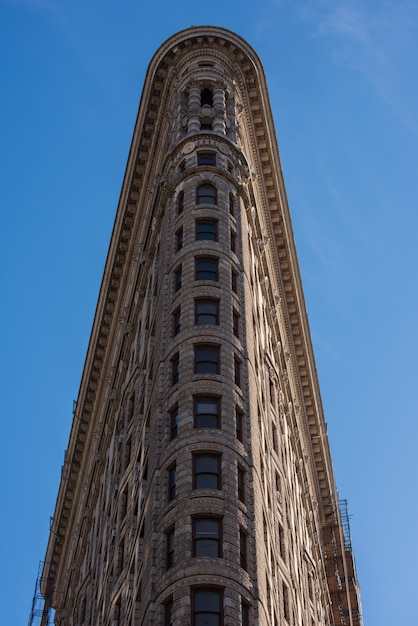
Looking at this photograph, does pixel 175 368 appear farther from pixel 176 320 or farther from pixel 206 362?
pixel 176 320

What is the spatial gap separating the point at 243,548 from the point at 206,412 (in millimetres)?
7195

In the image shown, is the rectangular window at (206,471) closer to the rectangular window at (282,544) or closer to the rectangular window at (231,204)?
the rectangular window at (282,544)

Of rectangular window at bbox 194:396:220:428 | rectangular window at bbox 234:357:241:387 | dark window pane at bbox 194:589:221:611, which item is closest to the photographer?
dark window pane at bbox 194:589:221:611

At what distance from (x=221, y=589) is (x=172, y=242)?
24579 millimetres

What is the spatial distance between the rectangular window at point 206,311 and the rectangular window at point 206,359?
1.93 meters

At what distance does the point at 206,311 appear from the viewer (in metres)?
55.2

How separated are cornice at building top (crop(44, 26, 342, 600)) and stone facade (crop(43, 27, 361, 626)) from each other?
16cm

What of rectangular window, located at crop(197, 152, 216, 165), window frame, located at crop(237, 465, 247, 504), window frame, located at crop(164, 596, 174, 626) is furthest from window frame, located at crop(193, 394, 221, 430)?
rectangular window, located at crop(197, 152, 216, 165)

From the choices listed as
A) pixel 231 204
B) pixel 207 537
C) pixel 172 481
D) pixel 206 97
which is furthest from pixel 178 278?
pixel 206 97

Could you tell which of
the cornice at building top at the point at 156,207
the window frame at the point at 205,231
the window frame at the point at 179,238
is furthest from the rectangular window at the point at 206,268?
the cornice at building top at the point at 156,207

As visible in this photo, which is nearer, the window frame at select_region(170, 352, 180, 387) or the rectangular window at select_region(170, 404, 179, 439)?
the rectangular window at select_region(170, 404, 179, 439)

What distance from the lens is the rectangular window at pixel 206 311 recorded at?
54688mm

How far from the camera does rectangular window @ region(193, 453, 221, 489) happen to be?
45969mm

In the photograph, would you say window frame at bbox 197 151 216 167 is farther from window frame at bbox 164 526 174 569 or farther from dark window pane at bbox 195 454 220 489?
window frame at bbox 164 526 174 569
